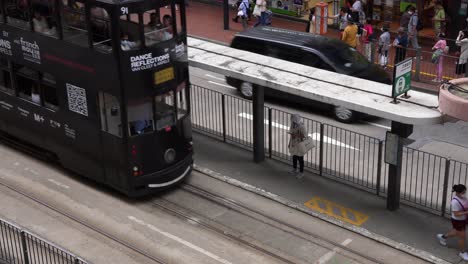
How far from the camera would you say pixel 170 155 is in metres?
14.3

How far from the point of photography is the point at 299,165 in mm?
15555

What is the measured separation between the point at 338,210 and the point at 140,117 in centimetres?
408

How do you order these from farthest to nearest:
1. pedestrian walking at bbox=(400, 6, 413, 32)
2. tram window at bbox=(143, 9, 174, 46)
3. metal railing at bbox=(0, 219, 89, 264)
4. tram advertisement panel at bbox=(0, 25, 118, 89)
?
pedestrian walking at bbox=(400, 6, 413, 32)
tram advertisement panel at bbox=(0, 25, 118, 89)
tram window at bbox=(143, 9, 174, 46)
metal railing at bbox=(0, 219, 89, 264)

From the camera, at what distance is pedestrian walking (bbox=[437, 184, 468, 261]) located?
1208cm

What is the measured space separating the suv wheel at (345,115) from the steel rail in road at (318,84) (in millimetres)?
3627

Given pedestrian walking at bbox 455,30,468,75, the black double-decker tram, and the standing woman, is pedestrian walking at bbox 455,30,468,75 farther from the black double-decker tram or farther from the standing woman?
the black double-decker tram

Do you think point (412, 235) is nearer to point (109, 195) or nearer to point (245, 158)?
point (245, 158)

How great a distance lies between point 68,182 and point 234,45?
763 cm

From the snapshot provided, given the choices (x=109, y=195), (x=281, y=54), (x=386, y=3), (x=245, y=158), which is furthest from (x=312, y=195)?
(x=386, y=3)

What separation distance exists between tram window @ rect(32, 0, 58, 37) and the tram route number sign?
2.20 m

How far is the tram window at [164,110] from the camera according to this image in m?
13.8

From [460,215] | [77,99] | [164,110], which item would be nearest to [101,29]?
[77,99]

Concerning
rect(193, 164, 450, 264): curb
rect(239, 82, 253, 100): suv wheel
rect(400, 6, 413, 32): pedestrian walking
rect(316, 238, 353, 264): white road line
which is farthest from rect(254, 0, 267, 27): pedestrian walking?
rect(316, 238, 353, 264): white road line

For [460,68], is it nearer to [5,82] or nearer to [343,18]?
[343,18]
